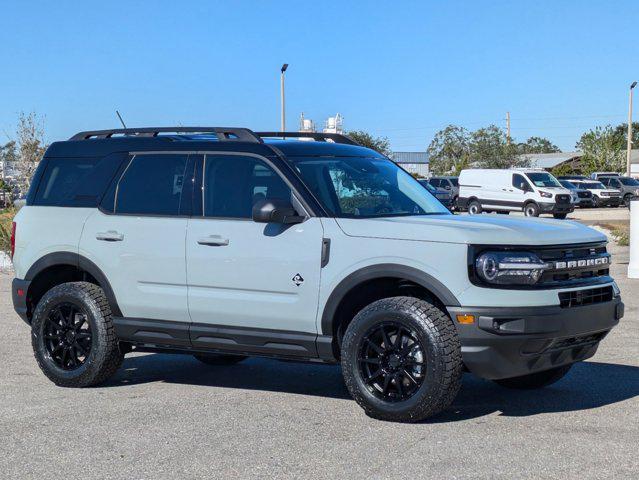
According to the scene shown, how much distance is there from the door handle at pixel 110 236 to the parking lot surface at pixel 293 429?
1.13 metres

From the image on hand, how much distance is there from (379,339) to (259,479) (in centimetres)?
158

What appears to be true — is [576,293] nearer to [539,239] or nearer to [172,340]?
[539,239]

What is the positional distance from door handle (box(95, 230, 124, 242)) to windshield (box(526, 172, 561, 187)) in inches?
1332

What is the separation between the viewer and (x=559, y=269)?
6273 mm

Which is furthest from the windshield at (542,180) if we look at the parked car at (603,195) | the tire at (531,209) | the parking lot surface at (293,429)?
the parking lot surface at (293,429)

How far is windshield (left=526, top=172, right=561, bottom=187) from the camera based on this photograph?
40031mm

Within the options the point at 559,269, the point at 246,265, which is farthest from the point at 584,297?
the point at 246,265

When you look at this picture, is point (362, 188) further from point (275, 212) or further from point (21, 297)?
point (21, 297)

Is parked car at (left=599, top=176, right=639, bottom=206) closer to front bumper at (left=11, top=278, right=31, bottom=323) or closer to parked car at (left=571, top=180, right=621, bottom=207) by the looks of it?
parked car at (left=571, top=180, right=621, bottom=207)

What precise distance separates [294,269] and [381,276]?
636mm

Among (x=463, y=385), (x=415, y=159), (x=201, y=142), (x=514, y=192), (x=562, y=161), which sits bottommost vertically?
(x=463, y=385)

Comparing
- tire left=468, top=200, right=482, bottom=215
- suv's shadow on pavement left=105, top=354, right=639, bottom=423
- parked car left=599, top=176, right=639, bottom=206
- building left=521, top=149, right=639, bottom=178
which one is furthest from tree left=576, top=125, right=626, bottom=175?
suv's shadow on pavement left=105, top=354, right=639, bottom=423

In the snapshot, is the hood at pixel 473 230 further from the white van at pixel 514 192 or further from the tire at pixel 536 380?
the white van at pixel 514 192

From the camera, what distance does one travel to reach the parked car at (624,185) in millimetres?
53312
